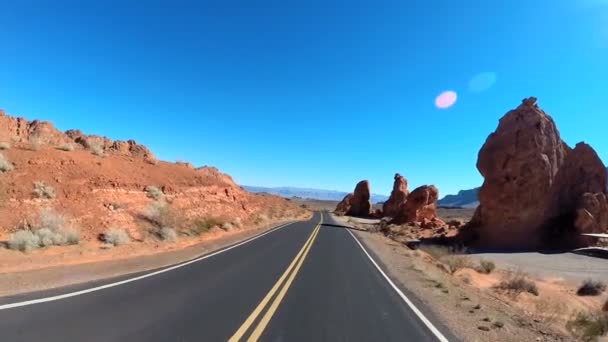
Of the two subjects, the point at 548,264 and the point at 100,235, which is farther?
the point at 548,264

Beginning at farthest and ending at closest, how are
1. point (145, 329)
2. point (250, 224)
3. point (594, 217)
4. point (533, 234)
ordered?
point (250, 224)
point (533, 234)
point (594, 217)
point (145, 329)

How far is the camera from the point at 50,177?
18.1 meters

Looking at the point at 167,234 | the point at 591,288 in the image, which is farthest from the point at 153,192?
the point at 591,288

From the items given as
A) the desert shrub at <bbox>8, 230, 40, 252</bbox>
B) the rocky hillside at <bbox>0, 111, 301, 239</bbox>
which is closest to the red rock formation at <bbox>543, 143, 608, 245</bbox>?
the rocky hillside at <bbox>0, 111, 301, 239</bbox>

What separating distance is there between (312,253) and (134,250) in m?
7.34

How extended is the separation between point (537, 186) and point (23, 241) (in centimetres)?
3311

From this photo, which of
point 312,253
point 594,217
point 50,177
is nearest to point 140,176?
point 50,177

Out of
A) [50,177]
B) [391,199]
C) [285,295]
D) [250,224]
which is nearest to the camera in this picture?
[285,295]

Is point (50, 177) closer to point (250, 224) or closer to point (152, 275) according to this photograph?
point (152, 275)

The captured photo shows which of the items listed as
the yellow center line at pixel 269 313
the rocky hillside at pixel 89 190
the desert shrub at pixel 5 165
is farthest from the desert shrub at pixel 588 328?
the desert shrub at pixel 5 165

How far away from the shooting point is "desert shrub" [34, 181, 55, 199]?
16.3 m

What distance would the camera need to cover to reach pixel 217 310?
7.57m

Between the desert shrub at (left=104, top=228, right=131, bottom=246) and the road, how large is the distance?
5.04 metres

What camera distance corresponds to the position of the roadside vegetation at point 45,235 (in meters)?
12.3
